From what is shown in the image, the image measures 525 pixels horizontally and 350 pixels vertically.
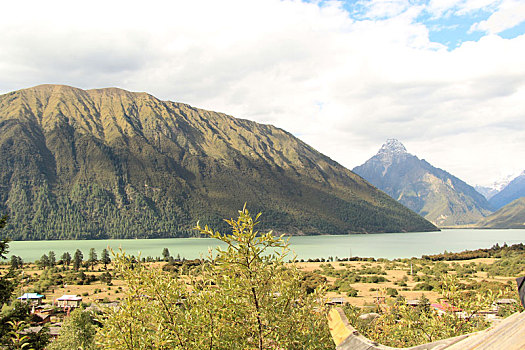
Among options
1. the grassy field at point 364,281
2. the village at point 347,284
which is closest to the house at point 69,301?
the village at point 347,284

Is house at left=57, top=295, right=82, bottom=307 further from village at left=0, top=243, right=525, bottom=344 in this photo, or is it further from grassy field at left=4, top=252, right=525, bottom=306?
grassy field at left=4, top=252, right=525, bottom=306

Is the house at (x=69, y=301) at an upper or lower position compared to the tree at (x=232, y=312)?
lower

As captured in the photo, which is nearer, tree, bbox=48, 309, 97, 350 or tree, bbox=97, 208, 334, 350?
tree, bbox=97, 208, 334, 350

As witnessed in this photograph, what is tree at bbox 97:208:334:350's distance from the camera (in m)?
4.20

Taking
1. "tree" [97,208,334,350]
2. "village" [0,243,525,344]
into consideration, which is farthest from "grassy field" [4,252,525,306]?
"tree" [97,208,334,350]

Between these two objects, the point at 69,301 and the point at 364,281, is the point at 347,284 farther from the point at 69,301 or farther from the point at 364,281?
the point at 69,301

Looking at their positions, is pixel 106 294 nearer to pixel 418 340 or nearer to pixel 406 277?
pixel 406 277

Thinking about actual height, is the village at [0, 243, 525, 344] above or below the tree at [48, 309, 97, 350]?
below

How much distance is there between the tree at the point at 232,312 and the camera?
4203 mm

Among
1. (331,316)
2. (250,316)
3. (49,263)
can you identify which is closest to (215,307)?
(250,316)

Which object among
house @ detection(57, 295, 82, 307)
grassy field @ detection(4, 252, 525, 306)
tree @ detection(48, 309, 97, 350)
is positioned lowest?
grassy field @ detection(4, 252, 525, 306)

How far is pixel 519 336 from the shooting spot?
6.08ft

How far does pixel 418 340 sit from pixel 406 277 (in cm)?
A: 6246

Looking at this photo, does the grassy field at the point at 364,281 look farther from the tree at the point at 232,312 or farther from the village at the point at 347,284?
the tree at the point at 232,312
